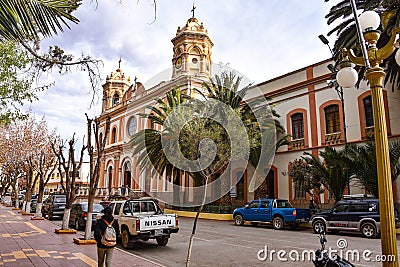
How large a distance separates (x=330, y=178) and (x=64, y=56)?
1593 centimetres

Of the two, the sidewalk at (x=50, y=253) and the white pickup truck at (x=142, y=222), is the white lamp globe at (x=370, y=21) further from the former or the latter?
the white pickup truck at (x=142, y=222)

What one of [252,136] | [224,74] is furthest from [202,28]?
[252,136]

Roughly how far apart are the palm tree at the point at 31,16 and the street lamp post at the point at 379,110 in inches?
157

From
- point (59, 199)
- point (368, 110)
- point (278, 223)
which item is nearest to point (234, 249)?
point (278, 223)

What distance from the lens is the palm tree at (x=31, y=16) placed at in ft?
10.9

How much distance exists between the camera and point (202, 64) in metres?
32.4

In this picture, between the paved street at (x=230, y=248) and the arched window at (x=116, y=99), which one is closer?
the paved street at (x=230, y=248)

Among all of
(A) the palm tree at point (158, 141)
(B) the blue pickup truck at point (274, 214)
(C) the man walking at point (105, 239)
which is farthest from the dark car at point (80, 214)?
(C) the man walking at point (105, 239)

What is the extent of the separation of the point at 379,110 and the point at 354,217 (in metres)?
11.2

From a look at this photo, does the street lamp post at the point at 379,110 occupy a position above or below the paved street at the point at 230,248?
above

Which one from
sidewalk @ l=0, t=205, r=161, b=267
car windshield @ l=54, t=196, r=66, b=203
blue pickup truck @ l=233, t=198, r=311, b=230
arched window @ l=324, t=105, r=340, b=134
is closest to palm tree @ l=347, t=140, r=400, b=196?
blue pickup truck @ l=233, t=198, r=311, b=230

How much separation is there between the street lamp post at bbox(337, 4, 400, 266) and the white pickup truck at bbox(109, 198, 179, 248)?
25.6ft

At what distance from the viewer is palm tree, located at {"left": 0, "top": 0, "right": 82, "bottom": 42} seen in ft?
10.9

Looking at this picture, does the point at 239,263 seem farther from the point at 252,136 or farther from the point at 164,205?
the point at 164,205
